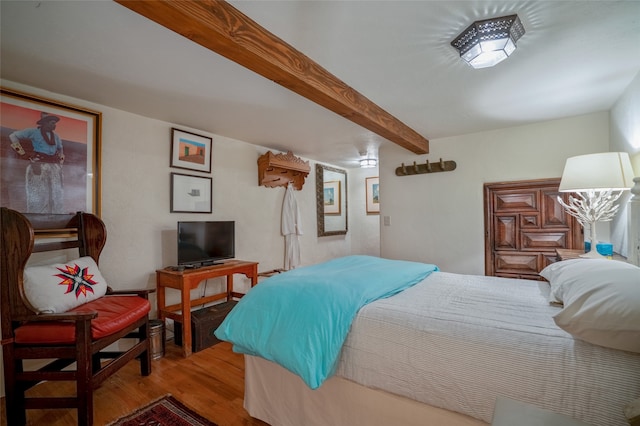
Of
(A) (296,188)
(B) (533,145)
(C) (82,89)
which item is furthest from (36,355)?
(B) (533,145)

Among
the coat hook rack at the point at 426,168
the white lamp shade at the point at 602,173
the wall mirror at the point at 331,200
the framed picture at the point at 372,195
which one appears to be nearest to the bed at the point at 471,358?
the white lamp shade at the point at 602,173

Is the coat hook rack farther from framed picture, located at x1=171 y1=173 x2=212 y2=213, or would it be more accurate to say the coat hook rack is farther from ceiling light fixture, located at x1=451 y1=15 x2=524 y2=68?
framed picture, located at x1=171 y1=173 x2=212 y2=213

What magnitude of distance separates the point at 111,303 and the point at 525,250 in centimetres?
414

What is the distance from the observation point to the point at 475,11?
1.44 metres

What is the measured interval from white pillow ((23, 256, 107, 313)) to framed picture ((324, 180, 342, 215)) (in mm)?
3759

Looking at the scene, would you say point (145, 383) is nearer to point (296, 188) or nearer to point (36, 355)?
point (36, 355)

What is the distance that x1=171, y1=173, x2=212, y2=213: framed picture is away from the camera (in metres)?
3.08

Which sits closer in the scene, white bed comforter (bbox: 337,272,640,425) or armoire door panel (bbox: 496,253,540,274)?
white bed comforter (bbox: 337,272,640,425)

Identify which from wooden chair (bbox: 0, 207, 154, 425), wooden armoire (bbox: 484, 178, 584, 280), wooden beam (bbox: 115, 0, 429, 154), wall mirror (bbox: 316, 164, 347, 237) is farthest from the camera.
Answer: wall mirror (bbox: 316, 164, 347, 237)

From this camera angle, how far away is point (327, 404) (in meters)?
1.50

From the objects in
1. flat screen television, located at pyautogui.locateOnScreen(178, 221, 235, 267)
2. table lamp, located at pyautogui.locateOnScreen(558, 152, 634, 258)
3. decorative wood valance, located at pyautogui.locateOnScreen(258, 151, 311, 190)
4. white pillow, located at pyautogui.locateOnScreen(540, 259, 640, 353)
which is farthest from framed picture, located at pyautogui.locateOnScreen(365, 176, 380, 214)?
white pillow, located at pyautogui.locateOnScreen(540, 259, 640, 353)

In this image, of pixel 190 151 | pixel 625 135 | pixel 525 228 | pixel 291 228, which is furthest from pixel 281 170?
pixel 625 135

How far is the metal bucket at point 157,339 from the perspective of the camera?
2564mm

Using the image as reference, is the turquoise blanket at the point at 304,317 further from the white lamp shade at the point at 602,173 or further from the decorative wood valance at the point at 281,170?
the decorative wood valance at the point at 281,170
